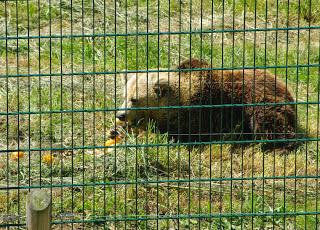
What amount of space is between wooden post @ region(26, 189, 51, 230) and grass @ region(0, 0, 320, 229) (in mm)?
642

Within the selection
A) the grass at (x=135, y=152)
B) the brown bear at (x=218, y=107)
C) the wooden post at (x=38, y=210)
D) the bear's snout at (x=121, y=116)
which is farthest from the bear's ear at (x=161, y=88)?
the wooden post at (x=38, y=210)

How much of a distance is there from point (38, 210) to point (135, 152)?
251cm

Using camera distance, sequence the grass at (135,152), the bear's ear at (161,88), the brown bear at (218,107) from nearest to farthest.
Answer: the grass at (135,152) → the brown bear at (218,107) → the bear's ear at (161,88)

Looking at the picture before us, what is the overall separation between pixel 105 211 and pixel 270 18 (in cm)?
598

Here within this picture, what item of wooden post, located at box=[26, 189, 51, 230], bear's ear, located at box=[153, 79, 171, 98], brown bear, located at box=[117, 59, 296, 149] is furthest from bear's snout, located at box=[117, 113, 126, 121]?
wooden post, located at box=[26, 189, 51, 230]

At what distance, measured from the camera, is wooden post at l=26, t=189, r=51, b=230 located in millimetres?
6312

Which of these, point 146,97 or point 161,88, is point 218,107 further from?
point 146,97

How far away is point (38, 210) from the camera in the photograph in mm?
6301

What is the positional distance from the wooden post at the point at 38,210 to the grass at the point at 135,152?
2.10 feet

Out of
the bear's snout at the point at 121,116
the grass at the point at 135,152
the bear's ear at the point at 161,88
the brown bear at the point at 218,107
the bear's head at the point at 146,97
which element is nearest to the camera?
the grass at the point at 135,152

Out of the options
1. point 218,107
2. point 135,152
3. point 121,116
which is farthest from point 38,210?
point 218,107

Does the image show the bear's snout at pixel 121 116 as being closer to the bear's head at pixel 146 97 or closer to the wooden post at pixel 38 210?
the bear's head at pixel 146 97

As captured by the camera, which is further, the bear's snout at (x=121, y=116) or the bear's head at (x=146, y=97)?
the bear's head at (x=146, y=97)

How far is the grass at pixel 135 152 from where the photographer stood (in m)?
7.52
